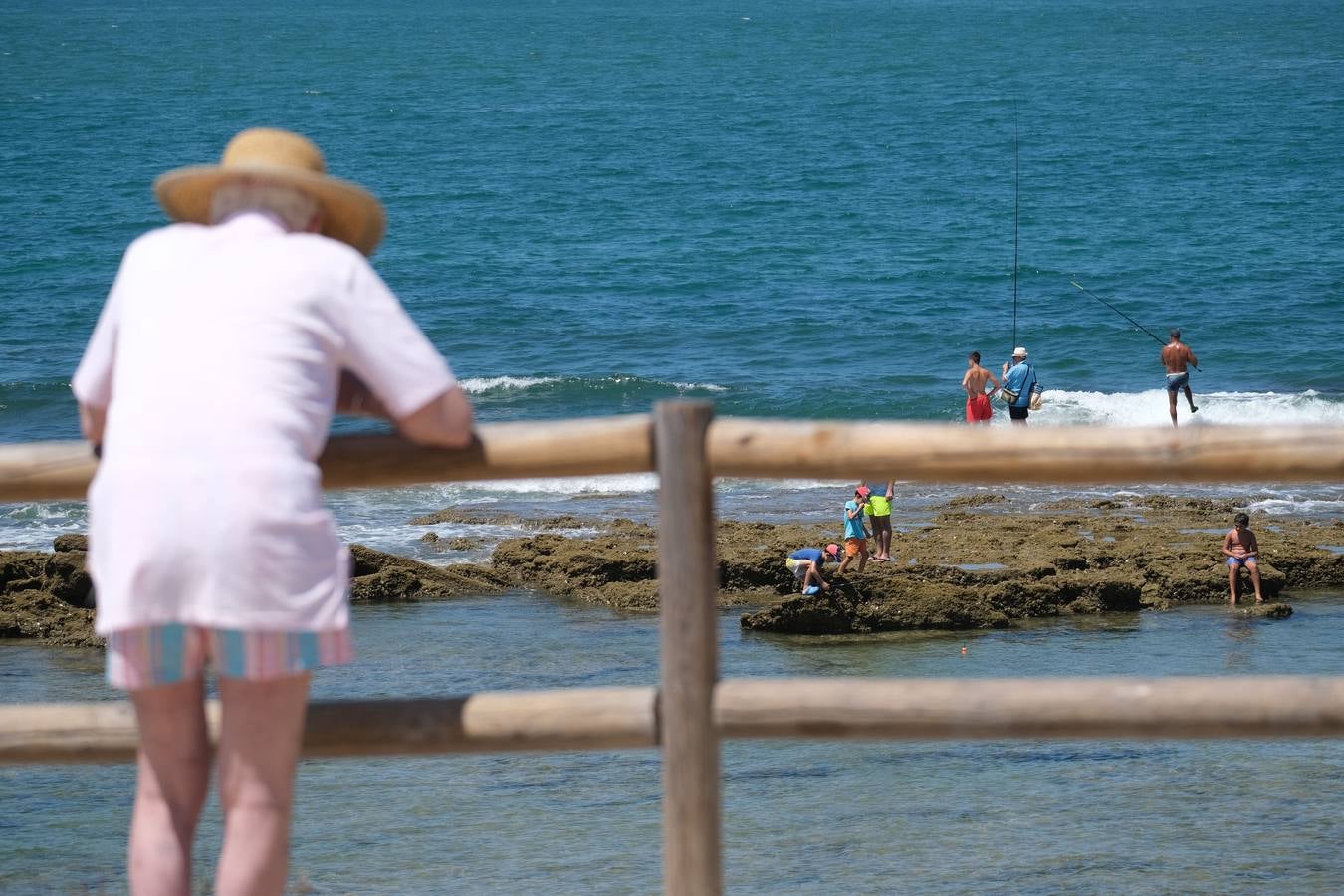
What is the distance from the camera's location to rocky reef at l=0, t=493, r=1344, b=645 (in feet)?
35.8

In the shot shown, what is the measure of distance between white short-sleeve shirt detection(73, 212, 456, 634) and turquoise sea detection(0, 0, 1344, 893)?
2.71m

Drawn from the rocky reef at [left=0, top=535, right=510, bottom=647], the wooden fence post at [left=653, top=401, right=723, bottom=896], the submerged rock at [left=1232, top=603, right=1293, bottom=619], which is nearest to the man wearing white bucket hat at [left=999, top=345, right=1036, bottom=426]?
the submerged rock at [left=1232, top=603, right=1293, bottom=619]

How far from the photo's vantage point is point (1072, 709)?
2592 mm

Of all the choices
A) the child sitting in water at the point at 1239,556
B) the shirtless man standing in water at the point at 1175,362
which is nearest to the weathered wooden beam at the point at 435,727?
the child sitting in water at the point at 1239,556

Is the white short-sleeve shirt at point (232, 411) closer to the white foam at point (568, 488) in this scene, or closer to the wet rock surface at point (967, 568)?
the wet rock surface at point (967, 568)

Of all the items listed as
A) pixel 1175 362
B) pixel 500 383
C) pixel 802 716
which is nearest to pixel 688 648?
pixel 802 716

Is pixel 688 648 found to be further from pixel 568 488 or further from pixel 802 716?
pixel 568 488

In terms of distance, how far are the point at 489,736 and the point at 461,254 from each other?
36544 millimetres

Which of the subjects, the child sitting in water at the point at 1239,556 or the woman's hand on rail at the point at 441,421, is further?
the child sitting in water at the point at 1239,556

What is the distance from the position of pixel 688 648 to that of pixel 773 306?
29.7 metres

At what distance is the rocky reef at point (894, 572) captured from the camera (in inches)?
429

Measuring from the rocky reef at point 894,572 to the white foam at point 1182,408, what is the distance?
306 inches

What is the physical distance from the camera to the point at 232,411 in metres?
2.17

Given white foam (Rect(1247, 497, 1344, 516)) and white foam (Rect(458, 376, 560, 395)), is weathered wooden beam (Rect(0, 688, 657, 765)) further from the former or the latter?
white foam (Rect(458, 376, 560, 395))
